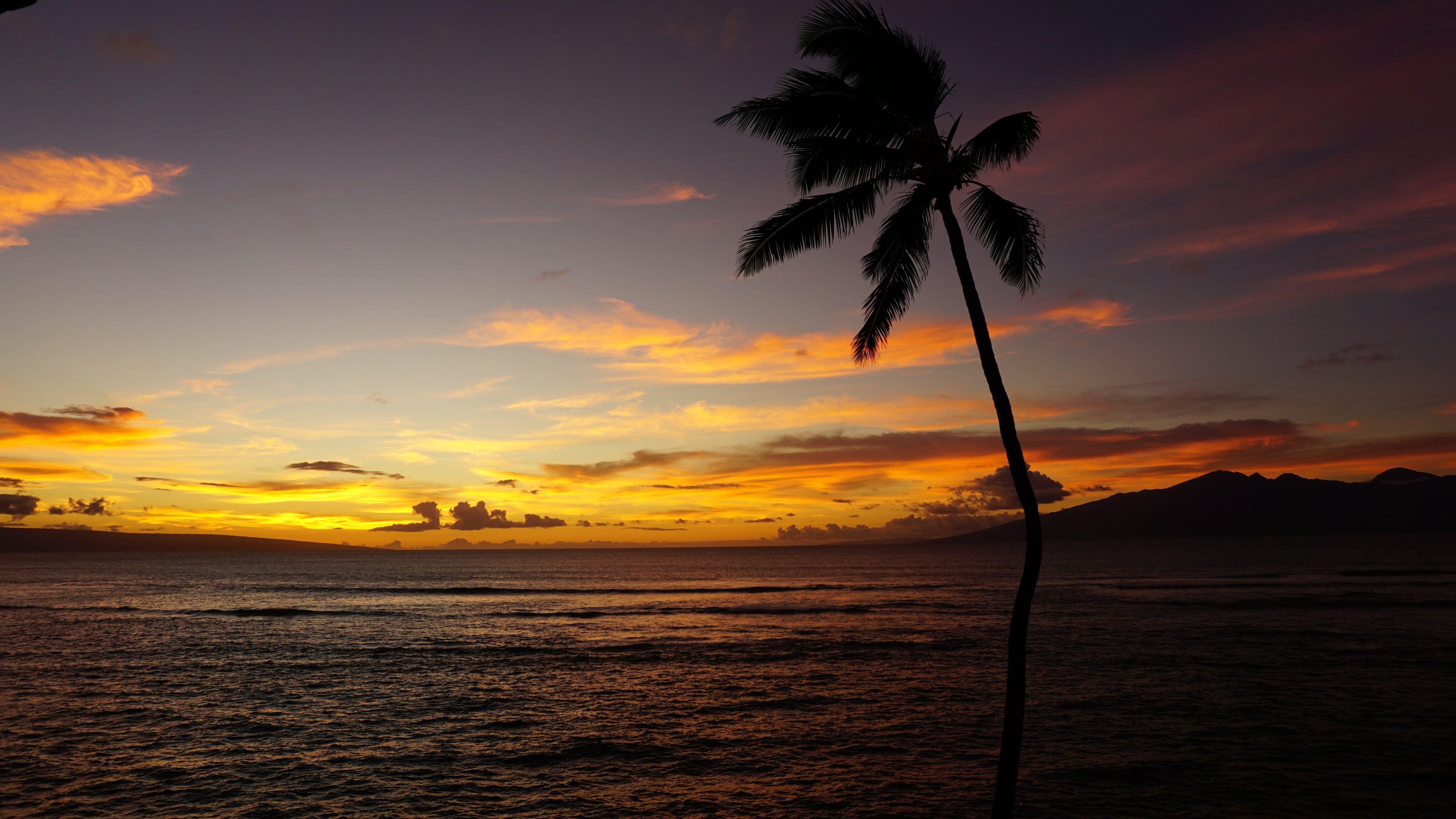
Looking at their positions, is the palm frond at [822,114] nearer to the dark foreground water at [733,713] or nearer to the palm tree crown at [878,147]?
the palm tree crown at [878,147]

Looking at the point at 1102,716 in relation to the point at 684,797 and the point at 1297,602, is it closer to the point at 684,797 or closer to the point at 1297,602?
the point at 684,797

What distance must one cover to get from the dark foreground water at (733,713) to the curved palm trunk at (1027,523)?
26.6 feet

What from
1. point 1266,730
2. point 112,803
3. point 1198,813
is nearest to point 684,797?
point 1198,813

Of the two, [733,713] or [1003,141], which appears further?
[733,713]

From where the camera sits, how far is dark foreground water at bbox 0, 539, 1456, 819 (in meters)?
17.6

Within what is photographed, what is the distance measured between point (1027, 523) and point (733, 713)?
1961 centimetres

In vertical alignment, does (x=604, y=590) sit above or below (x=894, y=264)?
below

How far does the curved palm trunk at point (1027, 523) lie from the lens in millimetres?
9422

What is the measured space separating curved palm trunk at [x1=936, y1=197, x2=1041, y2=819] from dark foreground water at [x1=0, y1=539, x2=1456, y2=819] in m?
8.10

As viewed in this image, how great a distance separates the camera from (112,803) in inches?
680

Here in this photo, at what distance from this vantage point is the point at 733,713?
26.1 m

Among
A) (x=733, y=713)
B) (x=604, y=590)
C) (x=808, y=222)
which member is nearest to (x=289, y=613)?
(x=604, y=590)

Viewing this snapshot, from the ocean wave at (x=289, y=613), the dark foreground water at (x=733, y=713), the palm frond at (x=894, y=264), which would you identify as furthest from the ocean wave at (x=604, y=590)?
the palm frond at (x=894, y=264)

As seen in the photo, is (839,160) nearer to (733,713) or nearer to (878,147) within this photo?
(878,147)
